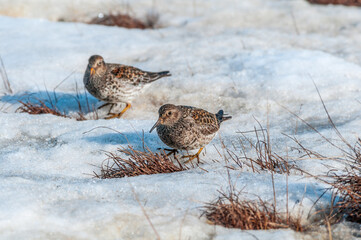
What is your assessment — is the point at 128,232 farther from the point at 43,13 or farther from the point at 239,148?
the point at 43,13

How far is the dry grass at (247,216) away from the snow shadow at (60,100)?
3.99m

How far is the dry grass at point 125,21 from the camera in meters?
12.1

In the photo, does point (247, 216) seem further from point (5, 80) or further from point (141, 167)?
point (5, 80)

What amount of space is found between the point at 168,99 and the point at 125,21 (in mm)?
4879

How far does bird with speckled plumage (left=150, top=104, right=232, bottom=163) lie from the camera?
18.9ft

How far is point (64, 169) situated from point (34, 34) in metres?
5.99

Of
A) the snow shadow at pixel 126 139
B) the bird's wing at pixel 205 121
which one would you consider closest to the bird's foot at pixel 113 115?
the snow shadow at pixel 126 139

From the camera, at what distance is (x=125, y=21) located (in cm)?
1206

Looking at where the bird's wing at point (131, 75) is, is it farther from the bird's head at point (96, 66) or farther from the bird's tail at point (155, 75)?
the bird's head at point (96, 66)

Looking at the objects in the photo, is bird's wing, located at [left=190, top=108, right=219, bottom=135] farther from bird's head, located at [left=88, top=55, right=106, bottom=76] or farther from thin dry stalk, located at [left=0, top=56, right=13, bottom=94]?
thin dry stalk, located at [left=0, top=56, right=13, bottom=94]

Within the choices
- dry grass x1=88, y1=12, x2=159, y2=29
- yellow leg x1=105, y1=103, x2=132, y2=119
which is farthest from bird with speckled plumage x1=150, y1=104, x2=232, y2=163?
dry grass x1=88, y1=12, x2=159, y2=29

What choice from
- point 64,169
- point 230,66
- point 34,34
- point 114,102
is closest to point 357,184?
point 64,169

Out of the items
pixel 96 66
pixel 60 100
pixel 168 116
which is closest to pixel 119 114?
pixel 96 66

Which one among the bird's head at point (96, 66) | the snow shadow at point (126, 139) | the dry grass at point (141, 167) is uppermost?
the bird's head at point (96, 66)
